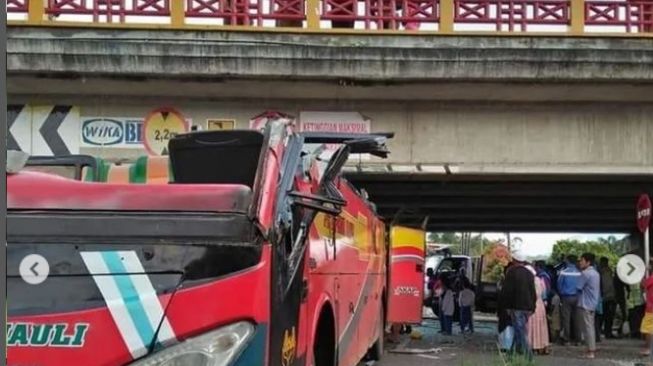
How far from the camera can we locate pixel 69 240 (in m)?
4.01

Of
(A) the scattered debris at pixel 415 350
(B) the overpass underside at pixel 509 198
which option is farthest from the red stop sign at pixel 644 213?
(A) the scattered debris at pixel 415 350

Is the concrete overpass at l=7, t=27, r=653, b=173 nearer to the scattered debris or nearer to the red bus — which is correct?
the scattered debris

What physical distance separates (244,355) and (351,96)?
9483mm

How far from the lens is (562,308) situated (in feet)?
53.2

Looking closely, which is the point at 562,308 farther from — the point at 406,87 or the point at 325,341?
the point at 325,341

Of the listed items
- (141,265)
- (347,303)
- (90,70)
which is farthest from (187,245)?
(90,70)

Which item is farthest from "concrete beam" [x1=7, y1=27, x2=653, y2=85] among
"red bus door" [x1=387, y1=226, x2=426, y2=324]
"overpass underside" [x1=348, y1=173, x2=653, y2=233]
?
"red bus door" [x1=387, y1=226, x2=426, y2=324]

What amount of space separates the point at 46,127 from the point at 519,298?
7686 millimetres

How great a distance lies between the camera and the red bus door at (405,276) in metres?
14.7

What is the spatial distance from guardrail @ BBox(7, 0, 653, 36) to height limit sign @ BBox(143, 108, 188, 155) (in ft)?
4.65

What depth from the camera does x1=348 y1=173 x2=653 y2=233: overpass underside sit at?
14.8 m

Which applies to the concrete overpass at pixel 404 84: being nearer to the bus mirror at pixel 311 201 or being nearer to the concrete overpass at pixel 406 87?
the concrete overpass at pixel 406 87

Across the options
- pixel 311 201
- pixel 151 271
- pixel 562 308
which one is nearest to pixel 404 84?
pixel 562 308

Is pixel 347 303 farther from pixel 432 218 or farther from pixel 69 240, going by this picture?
pixel 432 218
